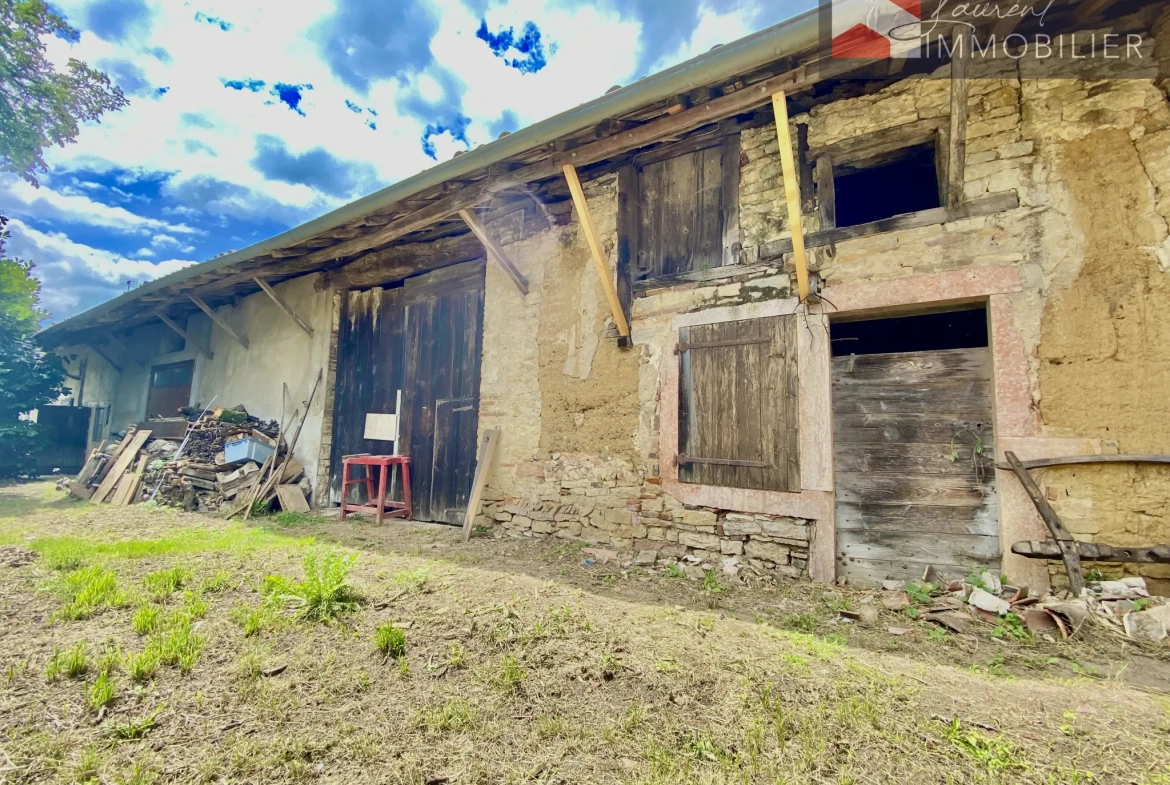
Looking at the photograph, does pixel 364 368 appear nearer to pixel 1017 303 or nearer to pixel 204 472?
pixel 204 472

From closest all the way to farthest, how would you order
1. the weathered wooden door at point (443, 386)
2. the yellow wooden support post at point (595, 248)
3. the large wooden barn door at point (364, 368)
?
the yellow wooden support post at point (595, 248) → the weathered wooden door at point (443, 386) → the large wooden barn door at point (364, 368)

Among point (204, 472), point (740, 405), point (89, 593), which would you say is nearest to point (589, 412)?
point (740, 405)

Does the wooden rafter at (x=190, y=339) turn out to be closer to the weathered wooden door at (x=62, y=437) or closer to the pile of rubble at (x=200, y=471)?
the pile of rubble at (x=200, y=471)

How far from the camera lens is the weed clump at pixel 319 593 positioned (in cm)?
298

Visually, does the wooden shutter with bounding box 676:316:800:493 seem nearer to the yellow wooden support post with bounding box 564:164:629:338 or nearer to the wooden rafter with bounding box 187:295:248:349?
the yellow wooden support post with bounding box 564:164:629:338

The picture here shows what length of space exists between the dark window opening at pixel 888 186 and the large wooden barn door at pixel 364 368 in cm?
609

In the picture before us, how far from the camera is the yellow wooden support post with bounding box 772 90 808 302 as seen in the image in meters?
A: 3.54

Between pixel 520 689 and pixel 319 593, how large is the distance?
1.61m

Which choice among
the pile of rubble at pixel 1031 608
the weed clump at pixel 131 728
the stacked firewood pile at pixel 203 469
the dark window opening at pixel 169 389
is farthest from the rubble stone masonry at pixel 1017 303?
the dark window opening at pixel 169 389

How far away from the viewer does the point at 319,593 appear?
3041mm

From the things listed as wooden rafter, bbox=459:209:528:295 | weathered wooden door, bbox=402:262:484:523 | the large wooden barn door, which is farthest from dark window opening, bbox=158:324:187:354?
wooden rafter, bbox=459:209:528:295

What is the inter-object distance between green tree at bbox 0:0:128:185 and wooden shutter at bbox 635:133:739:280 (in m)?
14.9

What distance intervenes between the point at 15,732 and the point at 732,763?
108 inches

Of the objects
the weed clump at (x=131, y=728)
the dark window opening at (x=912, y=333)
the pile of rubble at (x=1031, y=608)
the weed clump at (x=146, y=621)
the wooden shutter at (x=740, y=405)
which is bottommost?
the weed clump at (x=131, y=728)
